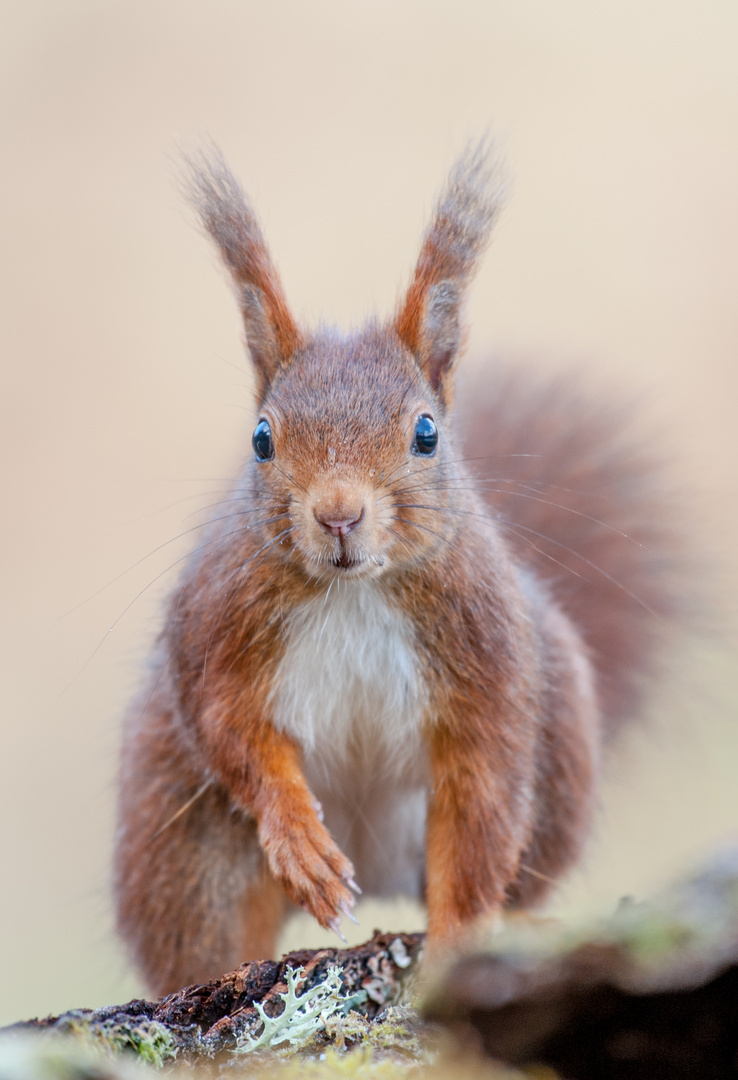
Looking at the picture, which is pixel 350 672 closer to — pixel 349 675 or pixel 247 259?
pixel 349 675

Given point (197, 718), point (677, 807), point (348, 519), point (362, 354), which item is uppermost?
point (362, 354)

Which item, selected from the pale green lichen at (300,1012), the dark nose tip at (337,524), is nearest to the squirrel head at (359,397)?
the dark nose tip at (337,524)

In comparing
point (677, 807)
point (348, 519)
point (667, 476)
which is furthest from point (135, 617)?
point (677, 807)

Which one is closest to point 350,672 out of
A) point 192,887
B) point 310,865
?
point 310,865

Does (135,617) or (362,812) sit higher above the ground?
(135,617)

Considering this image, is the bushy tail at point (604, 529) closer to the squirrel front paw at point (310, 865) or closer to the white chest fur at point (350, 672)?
the white chest fur at point (350, 672)

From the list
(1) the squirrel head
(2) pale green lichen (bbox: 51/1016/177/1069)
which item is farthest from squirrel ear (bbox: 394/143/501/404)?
(2) pale green lichen (bbox: 51/1016/177/1069)

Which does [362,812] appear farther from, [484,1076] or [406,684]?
[484,1076]
